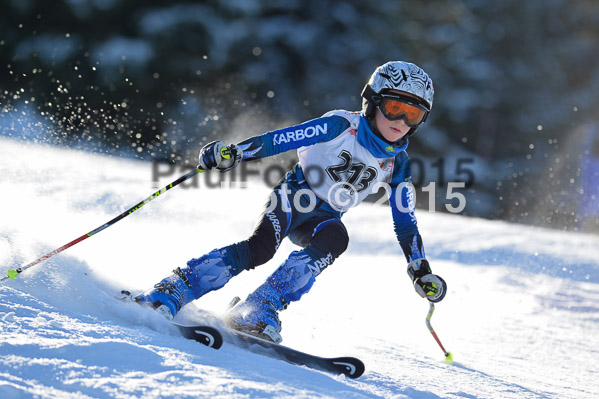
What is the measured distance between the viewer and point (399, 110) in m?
3.16

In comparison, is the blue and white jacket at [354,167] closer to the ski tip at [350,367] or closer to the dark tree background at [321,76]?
the ski tip at [350,367]

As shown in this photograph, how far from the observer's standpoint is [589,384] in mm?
3209

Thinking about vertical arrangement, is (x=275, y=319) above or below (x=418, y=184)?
below

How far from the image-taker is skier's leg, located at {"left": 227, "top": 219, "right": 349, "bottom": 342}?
9.29 feet

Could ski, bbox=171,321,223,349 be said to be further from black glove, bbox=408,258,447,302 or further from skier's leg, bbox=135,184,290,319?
black glove, bbox=408,258,447,302

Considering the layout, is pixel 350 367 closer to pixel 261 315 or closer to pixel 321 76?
pixel 261 315

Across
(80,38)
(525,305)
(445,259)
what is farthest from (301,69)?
(525,305)

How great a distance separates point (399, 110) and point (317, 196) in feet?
2.13

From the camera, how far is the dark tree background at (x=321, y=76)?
68.0 ft

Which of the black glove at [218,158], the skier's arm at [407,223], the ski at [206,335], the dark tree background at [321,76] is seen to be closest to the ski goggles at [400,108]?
the skier's arm at [407,223]

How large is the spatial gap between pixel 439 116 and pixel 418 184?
2.58m

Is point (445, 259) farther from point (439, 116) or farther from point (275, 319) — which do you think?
point (439, 116)

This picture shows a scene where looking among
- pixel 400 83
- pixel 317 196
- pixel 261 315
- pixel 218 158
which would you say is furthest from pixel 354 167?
pixel 261 315
